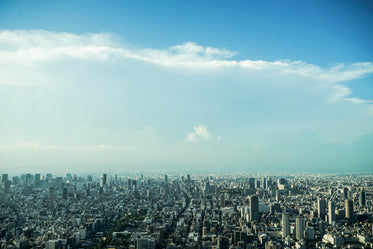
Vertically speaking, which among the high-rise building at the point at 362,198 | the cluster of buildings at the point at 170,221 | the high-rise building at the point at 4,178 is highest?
the high-rise building at the point at 4,178

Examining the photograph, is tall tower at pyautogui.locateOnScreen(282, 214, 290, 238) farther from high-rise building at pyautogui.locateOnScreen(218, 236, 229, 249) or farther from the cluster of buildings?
high-rise building at pyautogui.locateOnScreen(218, 236, 229, 249)

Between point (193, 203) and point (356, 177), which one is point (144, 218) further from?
point (356, 177)

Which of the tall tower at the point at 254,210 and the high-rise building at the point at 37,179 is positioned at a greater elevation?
the high-rise building at the point at 37,179

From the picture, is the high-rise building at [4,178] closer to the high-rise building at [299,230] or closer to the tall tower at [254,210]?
the tall tower at [254,210]

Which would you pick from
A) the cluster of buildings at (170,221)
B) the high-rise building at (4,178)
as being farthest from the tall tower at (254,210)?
the high-rise building at (4,178)

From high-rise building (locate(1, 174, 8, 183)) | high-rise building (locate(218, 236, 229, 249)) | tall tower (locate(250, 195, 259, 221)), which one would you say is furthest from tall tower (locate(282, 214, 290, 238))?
high-rise building (locate(1, 174, 8, 183))

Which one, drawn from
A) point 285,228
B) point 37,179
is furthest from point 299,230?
point 37,179

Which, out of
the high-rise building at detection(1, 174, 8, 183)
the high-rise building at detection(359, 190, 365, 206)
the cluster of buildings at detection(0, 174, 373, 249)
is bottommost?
the cluster of buildings at detection(0, 174, 373, 249)

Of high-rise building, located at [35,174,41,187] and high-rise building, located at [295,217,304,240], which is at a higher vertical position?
high-rise building, located at [35,174,41,187]

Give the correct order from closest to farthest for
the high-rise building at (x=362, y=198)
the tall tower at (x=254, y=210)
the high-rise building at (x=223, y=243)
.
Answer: the high-rise building at (x=223, y=243)
the tall tower at (x=254, y=210)
the high-rise building at (x=362, y=198)

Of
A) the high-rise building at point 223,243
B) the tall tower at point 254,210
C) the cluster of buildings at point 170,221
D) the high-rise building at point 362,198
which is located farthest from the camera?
the high-rise building at point 362,198

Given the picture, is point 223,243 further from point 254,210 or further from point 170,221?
point 254,210

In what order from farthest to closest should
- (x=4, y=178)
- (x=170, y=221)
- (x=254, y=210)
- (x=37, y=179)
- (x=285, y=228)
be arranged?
(x=37, y=179) → (x=4, y=178) → (x=254, y=210) → (x=170, y=221) → (x=285, y=228)
